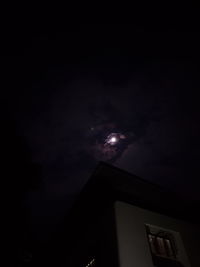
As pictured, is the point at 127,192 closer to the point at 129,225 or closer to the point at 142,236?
the point at 129,225

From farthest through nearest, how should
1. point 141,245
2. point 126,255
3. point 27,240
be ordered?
point 27,240 < point 141,245 < point 126,255

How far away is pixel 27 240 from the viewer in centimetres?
1216

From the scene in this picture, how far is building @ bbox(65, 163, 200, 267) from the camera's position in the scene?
7188mm

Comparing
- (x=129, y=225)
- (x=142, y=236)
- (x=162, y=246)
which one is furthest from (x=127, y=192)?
(x=162, y=246)

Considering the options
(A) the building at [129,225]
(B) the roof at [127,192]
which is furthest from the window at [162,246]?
(B) the roof at [127,192]

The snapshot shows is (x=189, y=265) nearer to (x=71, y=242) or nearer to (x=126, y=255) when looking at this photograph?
(x=126, y=255)

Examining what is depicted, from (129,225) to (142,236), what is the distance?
0.58 meters

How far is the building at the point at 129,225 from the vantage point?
719cm

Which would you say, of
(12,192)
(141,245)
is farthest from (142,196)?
(12,192)

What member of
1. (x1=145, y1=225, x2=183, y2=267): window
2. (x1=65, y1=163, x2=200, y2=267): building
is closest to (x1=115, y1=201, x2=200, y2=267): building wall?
(x1=65, y1=163, x2=200, y2=267): building

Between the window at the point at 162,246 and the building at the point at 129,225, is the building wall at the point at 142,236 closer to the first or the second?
the building at the point at 129,225

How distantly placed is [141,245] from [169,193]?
2662mm

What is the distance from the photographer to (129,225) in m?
7.66

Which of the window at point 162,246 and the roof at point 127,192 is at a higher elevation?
the roof at point 127,192
